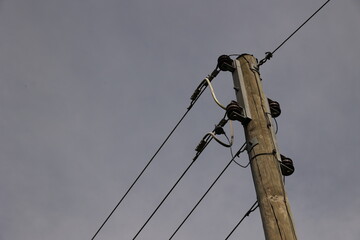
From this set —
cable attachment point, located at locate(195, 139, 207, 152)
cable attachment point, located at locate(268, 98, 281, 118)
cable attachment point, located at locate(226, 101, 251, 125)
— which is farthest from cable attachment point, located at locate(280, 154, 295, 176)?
cable attachment point, located at locate(195, 139, 207, 152)

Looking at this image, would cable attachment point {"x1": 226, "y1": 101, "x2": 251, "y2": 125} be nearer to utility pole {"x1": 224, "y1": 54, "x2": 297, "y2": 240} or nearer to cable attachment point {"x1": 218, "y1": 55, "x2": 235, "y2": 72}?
utility pole {"x1": 224, "y1": 54, "x2": 297, "y2": 240}

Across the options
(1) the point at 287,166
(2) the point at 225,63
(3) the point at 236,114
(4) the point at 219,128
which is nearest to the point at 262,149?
(1) the point at 287,166

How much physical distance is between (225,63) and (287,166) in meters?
1.77

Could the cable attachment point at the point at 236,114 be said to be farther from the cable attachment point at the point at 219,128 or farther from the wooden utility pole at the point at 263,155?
the cable attachment point at the point at 219,128

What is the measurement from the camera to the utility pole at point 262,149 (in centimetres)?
476

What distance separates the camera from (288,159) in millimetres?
5652

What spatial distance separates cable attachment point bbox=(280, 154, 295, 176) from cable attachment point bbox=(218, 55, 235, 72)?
158 cm

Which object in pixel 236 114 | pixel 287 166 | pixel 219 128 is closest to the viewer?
pixel 287 166

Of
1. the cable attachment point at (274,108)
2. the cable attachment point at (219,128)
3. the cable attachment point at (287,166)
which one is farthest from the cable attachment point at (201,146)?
the cable attachment point at (287,166)

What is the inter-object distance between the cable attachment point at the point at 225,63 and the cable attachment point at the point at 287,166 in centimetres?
158

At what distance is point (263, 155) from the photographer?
210 inches

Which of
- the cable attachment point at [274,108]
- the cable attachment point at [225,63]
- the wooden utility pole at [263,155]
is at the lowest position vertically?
the wooden utility pole at [263,155]

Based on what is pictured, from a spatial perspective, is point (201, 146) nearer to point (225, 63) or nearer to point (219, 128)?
point (219, 128)

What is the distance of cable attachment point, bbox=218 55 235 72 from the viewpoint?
6613mm
